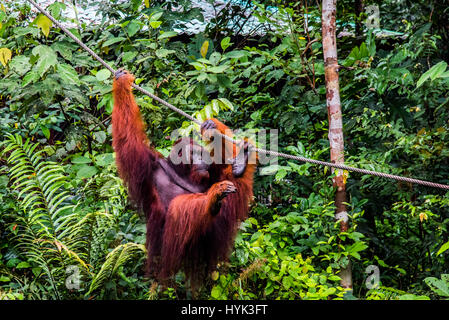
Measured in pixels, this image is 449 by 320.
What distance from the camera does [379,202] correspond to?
4102mm

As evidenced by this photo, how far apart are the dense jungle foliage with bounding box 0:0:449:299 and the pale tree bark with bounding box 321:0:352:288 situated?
9 centimetres

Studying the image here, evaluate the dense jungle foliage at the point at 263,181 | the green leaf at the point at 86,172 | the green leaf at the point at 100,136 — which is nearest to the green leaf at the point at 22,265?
the dense jungle foliage at the point at 263,181

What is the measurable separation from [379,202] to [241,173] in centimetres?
188

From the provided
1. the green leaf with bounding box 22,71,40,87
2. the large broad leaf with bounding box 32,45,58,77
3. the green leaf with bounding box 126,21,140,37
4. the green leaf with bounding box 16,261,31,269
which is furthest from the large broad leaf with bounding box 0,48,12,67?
the green leaf with bounding box 16,261,31,269

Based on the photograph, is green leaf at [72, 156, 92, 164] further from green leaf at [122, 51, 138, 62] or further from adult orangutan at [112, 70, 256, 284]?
adult orangutan at [112, 70, 256, 284]

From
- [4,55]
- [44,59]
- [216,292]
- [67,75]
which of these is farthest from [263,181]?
[4,55]

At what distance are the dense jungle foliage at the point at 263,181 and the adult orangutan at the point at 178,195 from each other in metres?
0.40

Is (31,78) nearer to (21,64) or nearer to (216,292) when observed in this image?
(21,64)

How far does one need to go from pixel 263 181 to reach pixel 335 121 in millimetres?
913

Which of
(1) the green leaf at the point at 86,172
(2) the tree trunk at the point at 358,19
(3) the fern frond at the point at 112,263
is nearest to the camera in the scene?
(3) the fern frond at the point at 112,263

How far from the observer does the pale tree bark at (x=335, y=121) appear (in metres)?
3.58

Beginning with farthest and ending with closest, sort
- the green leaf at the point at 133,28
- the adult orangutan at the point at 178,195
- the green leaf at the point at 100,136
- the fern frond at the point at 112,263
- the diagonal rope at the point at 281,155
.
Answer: the green leaf at the point at 100,136
the green leaf at the point at 133,28
the fern frond at the point at 112,263
the adult orangutan at the point at 178,195
the diagonal rope at the point at 281,155

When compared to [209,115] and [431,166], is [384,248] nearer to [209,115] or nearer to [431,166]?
[431,166]

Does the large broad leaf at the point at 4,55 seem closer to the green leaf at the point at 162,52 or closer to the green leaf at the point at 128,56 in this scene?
the green leaf at the point at 128,56
